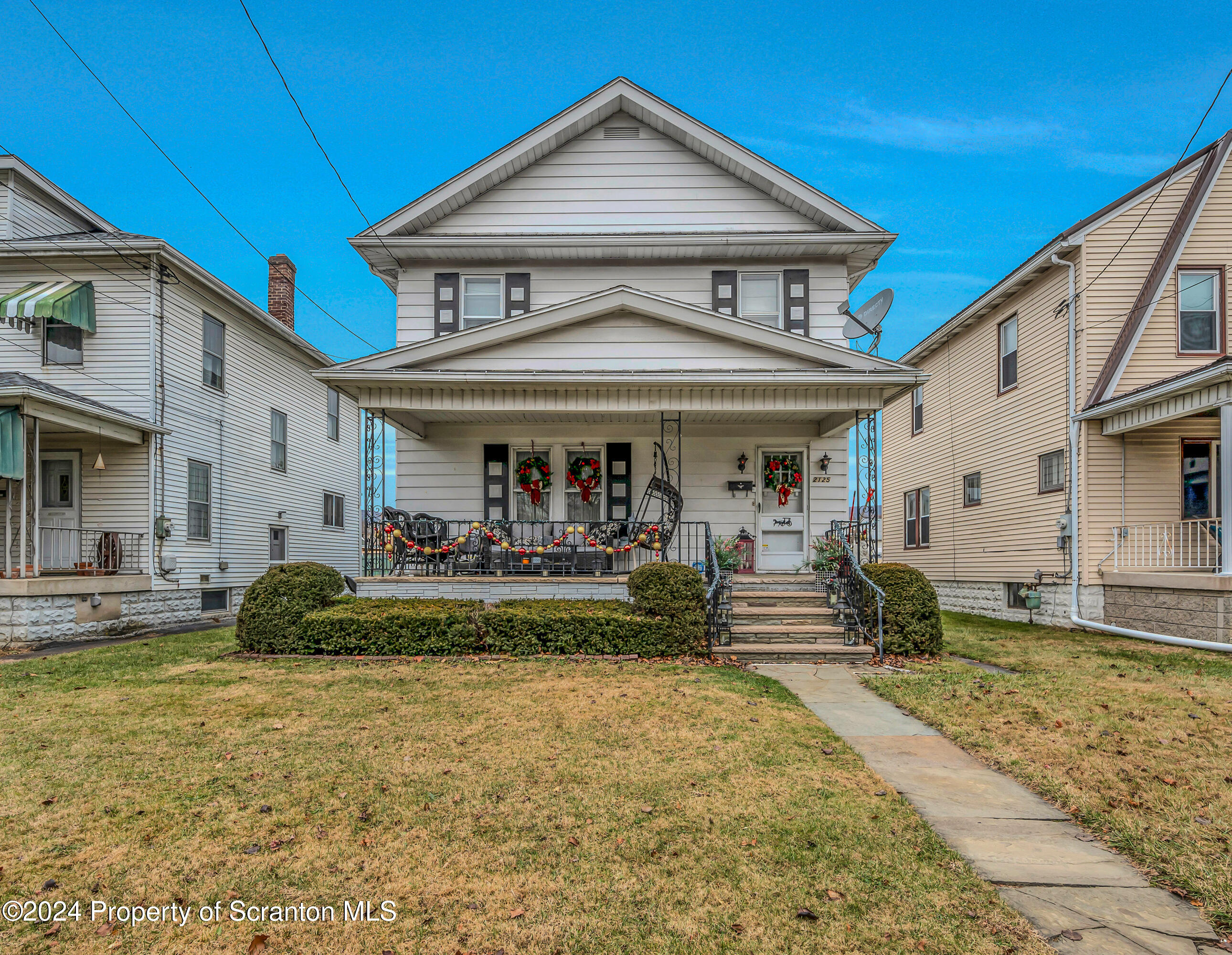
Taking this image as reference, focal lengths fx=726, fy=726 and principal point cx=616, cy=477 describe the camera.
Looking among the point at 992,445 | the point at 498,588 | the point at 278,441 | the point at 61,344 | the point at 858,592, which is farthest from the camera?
the point at 278,441

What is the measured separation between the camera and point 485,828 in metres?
4.05

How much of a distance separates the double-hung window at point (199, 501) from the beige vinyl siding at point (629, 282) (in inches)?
234

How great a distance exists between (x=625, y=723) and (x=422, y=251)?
34.6 feet

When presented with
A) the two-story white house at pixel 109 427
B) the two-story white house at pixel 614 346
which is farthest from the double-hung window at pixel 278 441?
the two-story white house at pixel 614 346

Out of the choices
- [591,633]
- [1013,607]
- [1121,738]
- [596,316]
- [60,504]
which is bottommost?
[1013,607]

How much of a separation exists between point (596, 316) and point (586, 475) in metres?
2.97

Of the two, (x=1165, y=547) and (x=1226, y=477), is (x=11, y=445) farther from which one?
(x=1165, y=547)

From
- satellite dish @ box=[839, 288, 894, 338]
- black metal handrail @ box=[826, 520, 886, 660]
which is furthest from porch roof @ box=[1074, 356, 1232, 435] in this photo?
black metal handrail @ box=[826, 520, 886, 660]

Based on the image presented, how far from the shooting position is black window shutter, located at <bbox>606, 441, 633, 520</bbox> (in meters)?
13.2

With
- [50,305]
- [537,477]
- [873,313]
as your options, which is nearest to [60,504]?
[50,305]

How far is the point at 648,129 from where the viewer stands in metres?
14.3

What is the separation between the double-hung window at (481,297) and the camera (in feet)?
45.8

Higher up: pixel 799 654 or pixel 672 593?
pixel 672 593

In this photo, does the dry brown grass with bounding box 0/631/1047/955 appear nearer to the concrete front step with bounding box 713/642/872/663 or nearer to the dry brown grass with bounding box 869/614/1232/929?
the dry brown grass with bounding box 869/614/1232/929
